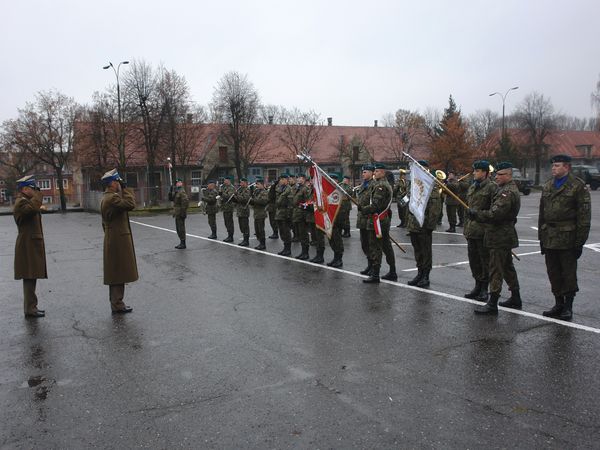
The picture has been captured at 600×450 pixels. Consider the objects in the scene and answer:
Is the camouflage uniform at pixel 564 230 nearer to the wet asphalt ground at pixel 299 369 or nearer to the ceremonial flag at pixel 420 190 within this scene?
the wet asphalt ground at pixel 299 369

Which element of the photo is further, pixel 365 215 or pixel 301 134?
pixel 301 134

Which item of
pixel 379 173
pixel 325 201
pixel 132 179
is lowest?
pixel 325 201

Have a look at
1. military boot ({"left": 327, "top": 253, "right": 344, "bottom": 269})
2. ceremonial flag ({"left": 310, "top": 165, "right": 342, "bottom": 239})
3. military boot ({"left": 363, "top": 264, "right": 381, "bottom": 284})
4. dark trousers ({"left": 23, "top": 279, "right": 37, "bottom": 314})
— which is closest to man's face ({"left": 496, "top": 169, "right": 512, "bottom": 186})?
military boot ({"left": 363, "top": 264, "right": 381, "bottom": 284})

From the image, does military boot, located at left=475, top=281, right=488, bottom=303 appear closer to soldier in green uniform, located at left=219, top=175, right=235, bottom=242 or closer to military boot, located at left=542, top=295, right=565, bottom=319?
military boot, located at left=542, top=295, right=565, bottom=319

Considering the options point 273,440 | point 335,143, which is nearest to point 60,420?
point 273,440

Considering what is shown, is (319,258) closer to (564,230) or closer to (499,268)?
(499,268)

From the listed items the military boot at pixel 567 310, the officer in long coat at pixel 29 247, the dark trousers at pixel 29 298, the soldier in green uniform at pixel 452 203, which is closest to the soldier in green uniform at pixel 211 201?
the soldier in green uniform at pixel 452 203

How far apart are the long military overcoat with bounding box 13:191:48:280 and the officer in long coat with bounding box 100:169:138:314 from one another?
0.93 metres

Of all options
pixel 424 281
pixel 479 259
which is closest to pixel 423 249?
pixel 424 281

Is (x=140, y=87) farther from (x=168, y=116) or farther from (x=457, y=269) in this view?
(x=457, y=269)

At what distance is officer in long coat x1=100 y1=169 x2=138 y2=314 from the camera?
7.11m

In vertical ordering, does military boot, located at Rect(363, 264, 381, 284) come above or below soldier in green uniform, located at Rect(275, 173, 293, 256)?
below

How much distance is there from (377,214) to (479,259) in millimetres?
1936

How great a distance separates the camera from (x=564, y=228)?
20.2ft
